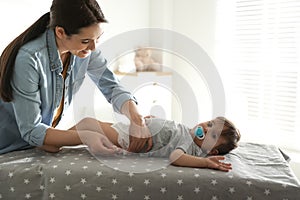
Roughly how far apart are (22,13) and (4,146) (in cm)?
94

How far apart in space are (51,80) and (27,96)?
0.46 ft


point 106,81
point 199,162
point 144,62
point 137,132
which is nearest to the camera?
point 199,162

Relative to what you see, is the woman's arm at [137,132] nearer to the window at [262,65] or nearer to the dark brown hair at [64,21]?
the dark brown hair at [64,21]

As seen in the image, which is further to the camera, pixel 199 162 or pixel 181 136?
pixel 181 136

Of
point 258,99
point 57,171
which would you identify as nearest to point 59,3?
point 57,171

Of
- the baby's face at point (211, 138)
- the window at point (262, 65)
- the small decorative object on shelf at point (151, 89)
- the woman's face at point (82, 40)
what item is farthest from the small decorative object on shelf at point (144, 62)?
the woman's face at point (82, 40)

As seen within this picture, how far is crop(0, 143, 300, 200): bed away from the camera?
3.89 ft

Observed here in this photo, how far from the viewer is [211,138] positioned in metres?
1.56

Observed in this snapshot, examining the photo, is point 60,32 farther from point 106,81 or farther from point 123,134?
point 123,134

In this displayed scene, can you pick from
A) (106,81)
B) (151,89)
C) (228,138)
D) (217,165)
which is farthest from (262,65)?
(217,165)

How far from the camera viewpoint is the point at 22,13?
2.09 m

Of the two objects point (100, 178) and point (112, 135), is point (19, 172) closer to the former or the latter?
point (100, 178)

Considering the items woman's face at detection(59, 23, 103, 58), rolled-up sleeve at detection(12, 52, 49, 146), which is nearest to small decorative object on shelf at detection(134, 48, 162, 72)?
woman's face at detection(59, 23, 103, 58)

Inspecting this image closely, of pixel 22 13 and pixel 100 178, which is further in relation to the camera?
pixel 22 13
